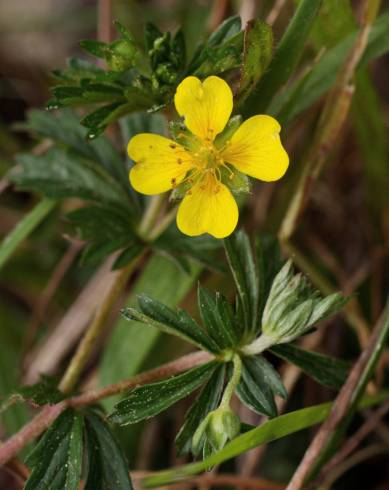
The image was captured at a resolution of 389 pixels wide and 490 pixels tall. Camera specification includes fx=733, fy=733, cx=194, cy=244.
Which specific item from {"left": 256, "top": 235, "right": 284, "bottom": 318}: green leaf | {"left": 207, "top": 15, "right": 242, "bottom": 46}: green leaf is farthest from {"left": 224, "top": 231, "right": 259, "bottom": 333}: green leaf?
{"left": 207, "top": 15, "right": 242, "bottom": 46}: green leaf

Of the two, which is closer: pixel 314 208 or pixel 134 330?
pixel 134 330

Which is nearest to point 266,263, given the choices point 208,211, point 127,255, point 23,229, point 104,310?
point 208,211

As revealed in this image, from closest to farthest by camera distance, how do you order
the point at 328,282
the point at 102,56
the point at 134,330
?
the point at 102,56 → the point at 134,330 → the point at 328,282

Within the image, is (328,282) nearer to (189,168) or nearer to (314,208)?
(314,208)

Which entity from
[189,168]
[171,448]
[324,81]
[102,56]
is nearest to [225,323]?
[189,168]

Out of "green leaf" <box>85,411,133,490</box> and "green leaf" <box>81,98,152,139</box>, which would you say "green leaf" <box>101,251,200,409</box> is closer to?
"green leaf" <box>85,411,133,490</box>

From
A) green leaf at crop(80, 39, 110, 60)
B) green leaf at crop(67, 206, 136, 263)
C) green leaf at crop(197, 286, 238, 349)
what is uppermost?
green leaf at crop(80, 39, 110, 60)

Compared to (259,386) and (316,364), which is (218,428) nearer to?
(259,386)
